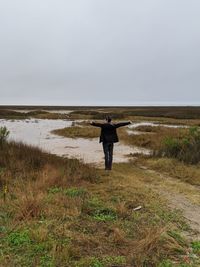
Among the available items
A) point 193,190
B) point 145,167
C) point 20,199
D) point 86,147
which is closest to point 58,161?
point 145,167

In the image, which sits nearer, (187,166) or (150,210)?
(150,210)

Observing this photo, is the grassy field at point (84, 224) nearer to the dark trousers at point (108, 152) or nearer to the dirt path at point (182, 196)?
the dirt path at point (182, 196)

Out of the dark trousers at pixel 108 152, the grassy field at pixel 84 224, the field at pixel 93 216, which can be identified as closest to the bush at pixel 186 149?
the field at pixel 93 216

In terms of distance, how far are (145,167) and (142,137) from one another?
10.8 meters

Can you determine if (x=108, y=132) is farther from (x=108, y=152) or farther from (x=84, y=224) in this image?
(x=84, y=224)

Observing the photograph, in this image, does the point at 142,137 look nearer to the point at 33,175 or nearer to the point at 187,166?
the point at 187,166

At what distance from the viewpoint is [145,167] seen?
14.7 m

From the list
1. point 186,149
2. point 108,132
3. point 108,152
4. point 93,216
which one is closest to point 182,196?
point 93,216

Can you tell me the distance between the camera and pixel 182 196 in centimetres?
958

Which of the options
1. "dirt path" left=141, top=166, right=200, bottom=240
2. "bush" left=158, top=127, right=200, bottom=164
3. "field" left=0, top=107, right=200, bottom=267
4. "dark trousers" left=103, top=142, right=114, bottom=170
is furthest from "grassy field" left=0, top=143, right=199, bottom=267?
"bush" left=158, top=127, right=200, bottom=164

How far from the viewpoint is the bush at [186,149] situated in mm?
14859

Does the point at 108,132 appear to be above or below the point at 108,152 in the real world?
above

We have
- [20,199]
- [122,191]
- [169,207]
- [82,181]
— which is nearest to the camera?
[20,199]

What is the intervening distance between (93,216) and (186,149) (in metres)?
9.38
